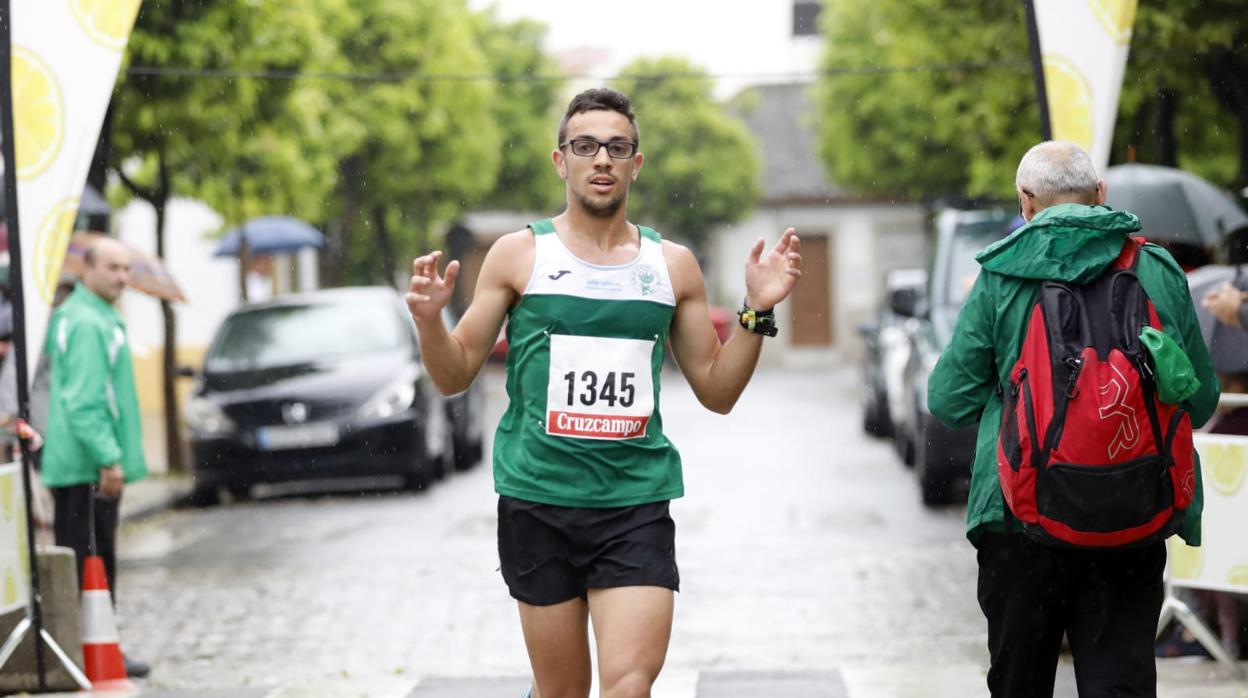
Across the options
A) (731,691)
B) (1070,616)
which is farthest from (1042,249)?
(731,691)

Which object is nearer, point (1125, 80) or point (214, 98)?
point (214, 98)

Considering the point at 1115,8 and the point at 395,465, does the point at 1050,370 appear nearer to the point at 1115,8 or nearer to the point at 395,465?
the point at 1115,8

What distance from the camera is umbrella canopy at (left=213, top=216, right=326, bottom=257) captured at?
2469 cm

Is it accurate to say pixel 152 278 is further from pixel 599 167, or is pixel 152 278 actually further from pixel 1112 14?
pixel 599 167

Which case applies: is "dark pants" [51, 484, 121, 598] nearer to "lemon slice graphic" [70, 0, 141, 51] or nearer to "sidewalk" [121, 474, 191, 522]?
"lemon slice graphic" [70, 0, 141, 51]

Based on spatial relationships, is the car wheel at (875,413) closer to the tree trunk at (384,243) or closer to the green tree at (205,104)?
the green tree at (205,104)

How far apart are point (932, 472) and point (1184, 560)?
5.66 m

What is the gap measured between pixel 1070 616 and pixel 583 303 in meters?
1.41

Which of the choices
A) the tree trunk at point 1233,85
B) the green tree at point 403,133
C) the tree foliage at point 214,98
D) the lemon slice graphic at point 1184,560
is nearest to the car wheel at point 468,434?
the tree foliage at point 214,98

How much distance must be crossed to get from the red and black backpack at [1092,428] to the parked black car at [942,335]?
7.99m

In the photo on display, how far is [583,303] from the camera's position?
4645 millimetres

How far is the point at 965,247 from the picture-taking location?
45.7 feet

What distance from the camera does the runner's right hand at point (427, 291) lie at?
14.6 feet

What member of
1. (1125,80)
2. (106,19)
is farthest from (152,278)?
(1125,80)
